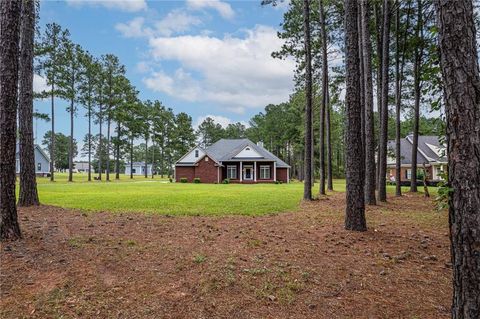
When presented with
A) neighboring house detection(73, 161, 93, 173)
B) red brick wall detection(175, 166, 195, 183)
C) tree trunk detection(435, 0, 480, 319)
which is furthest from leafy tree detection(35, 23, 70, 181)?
neighboring house detection(73, 161, 93, 173)

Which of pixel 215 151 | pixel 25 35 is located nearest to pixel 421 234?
pixel 25 35

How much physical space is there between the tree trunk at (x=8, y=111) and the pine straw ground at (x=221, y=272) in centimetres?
43

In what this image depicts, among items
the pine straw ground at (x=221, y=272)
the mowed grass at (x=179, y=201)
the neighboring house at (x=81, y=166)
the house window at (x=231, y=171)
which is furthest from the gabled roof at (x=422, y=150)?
the neighboring house at (x=81, y=166)

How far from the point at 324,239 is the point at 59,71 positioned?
31.7 metres

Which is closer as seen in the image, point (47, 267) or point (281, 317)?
point (281, 317)

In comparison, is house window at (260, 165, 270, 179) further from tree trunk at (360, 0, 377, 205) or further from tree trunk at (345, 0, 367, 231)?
tree trunk at (345, 0, 367, 231)

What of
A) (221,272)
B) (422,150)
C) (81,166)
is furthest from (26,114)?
(81,166)

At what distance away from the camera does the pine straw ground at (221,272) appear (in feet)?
10.1

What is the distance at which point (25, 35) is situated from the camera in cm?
819

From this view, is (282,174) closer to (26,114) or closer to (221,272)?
(26,114)

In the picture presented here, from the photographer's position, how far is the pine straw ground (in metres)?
3.07

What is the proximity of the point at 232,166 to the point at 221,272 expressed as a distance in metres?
30.3

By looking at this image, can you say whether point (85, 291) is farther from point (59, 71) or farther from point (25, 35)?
point (59, 71)

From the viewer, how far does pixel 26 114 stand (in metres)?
8.45
